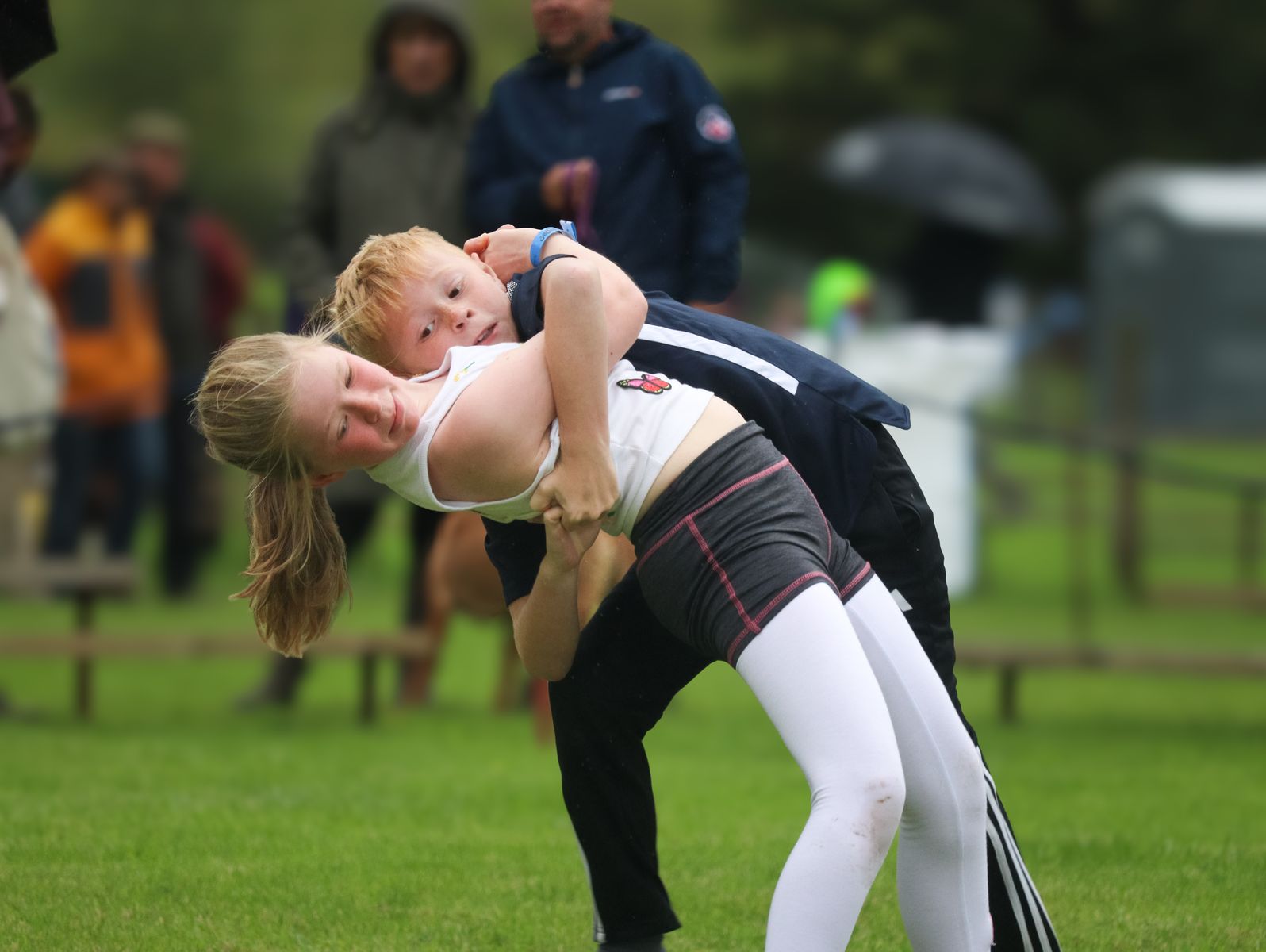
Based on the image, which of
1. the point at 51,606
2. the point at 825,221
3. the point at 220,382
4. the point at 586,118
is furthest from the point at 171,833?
the point at 825,221

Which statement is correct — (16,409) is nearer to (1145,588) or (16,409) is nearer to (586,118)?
(586,118)

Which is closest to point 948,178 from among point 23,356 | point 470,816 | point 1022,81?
point 23,356

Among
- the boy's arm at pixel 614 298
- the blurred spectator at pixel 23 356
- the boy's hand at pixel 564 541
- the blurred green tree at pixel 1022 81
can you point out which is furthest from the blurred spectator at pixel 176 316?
the blurred green tree at pixel 1022 81

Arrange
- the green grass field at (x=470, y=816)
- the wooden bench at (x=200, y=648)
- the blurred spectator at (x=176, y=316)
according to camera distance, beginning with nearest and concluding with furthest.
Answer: the green grass field at (x=470, y=816), the wooden bench at (x=200, y=648), the blurred spectator at (x=176, y=316)

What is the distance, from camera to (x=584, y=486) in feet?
9.87

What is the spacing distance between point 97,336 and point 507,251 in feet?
23.7

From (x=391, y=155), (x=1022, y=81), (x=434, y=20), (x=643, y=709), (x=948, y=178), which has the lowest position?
(x=643, y=709)

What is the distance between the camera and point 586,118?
17.3ft

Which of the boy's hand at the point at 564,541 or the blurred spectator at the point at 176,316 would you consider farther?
the blurred spectator at the point at 176,316

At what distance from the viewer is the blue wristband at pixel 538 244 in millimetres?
3270

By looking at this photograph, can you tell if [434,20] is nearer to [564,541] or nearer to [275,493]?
[275,493]

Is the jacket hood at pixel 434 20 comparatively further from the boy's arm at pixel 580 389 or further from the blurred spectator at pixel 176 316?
the boy's arm at pixel 580 389

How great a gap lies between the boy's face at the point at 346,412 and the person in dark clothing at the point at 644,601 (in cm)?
33

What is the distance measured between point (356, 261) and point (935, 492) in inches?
319
